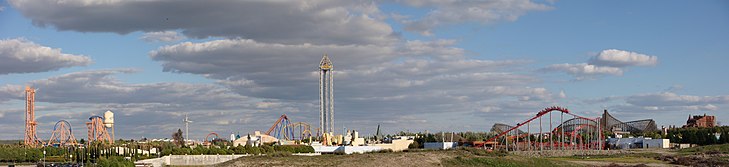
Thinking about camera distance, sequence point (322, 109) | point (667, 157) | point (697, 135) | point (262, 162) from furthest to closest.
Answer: point (697, 135) → point (322, 109) → point (667, 157) → point (262, 162)

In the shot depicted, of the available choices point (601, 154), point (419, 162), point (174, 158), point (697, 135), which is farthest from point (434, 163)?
point (697, 135)

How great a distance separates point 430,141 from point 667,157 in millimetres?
61689

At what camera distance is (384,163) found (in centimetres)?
7875

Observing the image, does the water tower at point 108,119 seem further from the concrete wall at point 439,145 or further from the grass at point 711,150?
the grass at point 711,150

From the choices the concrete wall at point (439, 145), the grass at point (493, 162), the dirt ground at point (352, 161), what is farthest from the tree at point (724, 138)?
the dirt ground at point (352, 161)

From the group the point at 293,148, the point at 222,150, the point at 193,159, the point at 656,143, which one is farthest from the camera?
the point at 656,143

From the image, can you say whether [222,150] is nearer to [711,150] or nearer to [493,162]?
[493,162]

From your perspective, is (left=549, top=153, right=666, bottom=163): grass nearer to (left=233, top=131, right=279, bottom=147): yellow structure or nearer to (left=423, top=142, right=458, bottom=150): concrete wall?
(left=423, top=142, right=458, bottom=150): concrete wall

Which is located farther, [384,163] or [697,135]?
[697,135]

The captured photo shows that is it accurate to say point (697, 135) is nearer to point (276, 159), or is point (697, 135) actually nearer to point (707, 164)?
point (707, 164)

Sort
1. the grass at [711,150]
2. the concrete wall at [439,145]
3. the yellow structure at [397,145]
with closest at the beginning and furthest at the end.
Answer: the grass at [711,150] < the yellow structure at [397,145] < the concrete wall at [439,145]

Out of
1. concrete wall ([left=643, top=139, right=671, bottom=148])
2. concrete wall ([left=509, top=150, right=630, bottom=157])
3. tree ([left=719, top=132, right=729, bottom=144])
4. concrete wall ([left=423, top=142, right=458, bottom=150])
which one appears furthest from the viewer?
tree ([left=719, top=132, right=729, bottom=144])

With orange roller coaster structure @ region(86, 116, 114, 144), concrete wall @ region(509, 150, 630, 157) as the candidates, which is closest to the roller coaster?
concrete wall @ region(509, 150, 630, 157)

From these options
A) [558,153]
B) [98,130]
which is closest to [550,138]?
[558,153]
